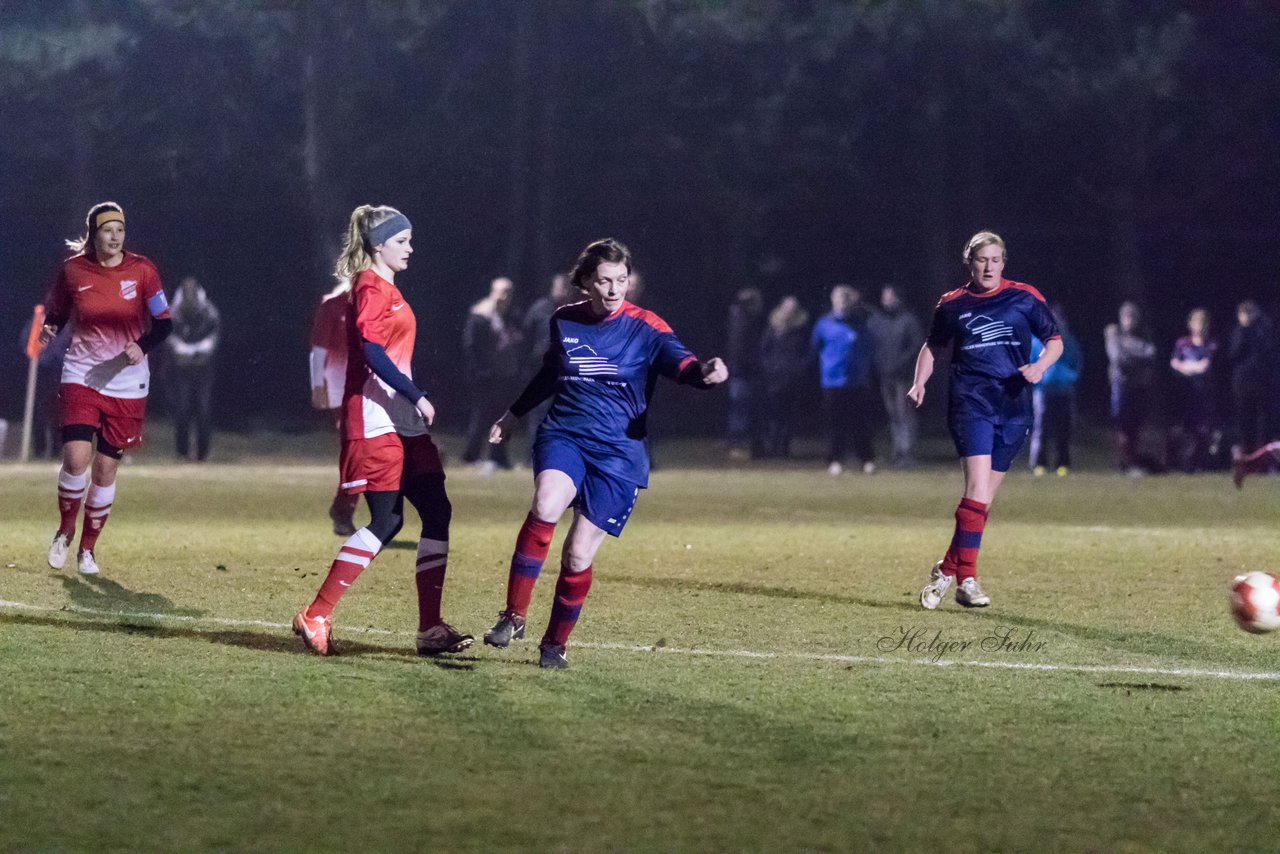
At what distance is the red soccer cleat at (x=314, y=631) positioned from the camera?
796 centimetres

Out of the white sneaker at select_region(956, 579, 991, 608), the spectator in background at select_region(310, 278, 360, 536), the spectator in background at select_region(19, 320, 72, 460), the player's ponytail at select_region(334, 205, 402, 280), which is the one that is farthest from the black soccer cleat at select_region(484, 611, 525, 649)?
the spectator in background at select_region(19, 320, 72, 460)

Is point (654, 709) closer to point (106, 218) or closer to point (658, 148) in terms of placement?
point (106, 218)

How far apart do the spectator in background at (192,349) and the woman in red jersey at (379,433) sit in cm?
1452

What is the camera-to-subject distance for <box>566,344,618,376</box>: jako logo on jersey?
25.9 feet

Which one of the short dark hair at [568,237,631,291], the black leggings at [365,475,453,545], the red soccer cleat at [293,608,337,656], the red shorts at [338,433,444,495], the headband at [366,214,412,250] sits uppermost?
the headband at [366,214,412,250]

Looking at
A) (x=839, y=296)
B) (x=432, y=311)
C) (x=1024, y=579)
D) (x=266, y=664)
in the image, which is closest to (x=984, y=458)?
(x=1024, y=579)

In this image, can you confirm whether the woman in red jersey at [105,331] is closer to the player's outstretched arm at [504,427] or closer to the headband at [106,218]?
the headband at [106,218]

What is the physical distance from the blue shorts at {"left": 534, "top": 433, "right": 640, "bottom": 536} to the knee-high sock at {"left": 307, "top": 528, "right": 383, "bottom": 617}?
0.79 metres

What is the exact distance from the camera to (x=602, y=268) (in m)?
7.79

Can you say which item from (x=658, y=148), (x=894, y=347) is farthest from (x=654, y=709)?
(x=658, y=148)

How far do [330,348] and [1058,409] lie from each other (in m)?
13.1

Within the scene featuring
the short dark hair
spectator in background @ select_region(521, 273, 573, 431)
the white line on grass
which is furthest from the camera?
spectator in background @ select_region(521, 273, 573, 431)

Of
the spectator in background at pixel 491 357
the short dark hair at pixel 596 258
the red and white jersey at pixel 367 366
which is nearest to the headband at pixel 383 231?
the red and white jersey at pixel 367 366

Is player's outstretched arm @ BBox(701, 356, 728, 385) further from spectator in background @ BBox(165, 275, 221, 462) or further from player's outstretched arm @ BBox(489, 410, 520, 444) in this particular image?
spectator in background @ BBox(165, 275, 221, 462)
